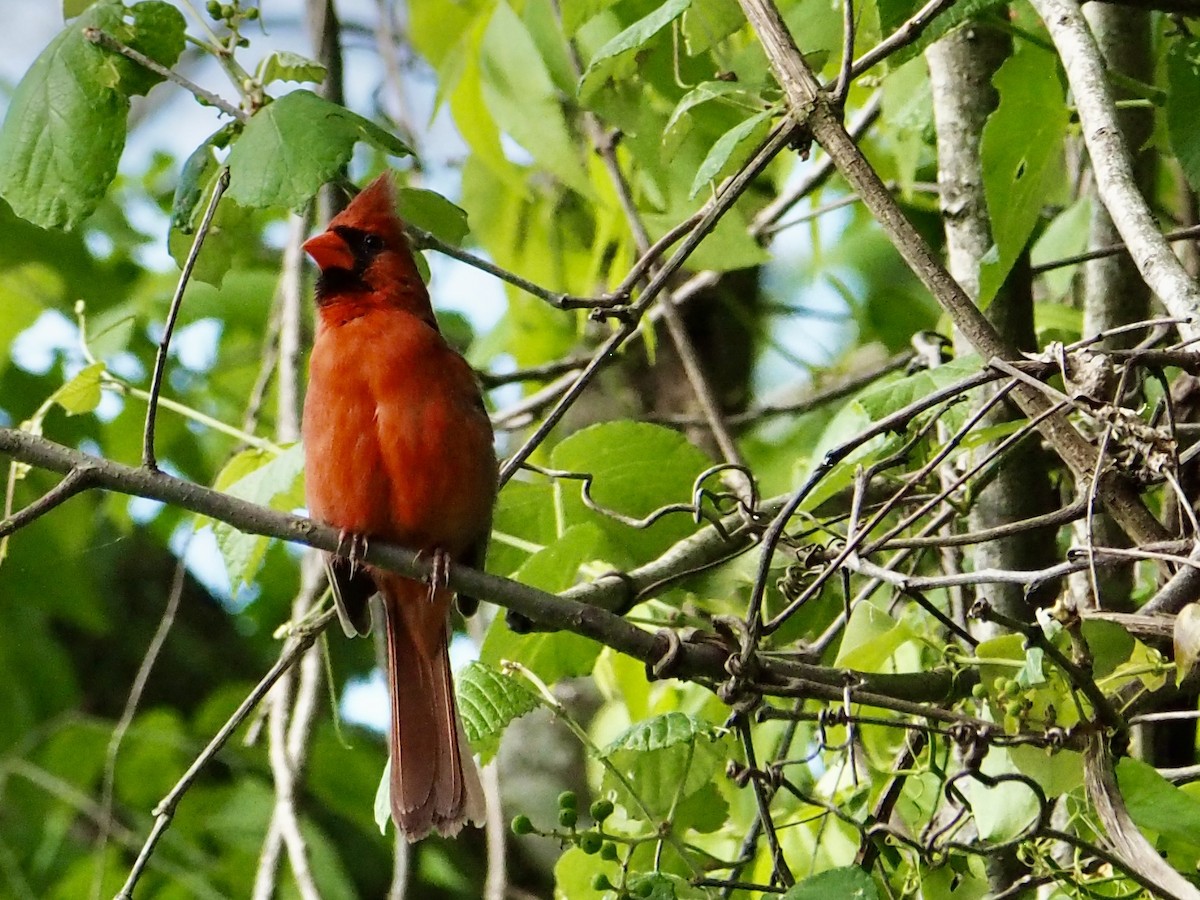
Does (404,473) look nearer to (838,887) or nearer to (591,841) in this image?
(591,841)

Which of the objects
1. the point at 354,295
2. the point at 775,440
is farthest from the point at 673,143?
the point at 775,440

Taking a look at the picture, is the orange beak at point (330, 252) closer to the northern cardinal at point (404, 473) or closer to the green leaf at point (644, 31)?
the northern cardinal at point (404, 473)

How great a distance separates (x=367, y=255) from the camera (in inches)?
111

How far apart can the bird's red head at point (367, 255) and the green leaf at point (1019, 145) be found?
1.13 m

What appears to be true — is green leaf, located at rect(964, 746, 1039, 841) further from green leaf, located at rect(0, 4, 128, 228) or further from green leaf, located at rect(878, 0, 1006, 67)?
green leaf, located at rect(0, 4, 128, 228)

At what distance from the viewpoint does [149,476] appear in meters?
1.64

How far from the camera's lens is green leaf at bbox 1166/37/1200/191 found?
6.62ft

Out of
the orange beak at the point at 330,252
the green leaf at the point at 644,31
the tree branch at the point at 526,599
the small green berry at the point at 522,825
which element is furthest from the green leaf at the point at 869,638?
the orange beak at the point at 330,252

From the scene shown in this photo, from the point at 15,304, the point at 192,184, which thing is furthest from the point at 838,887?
the point at 15,304

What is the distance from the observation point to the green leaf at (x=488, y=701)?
78.5 inches

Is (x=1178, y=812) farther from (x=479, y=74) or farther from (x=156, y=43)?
(x=479, y=74)

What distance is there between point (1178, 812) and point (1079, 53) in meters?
0.95

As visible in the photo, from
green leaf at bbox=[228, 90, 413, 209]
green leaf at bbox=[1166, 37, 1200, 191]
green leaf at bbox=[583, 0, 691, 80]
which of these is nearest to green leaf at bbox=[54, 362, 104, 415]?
green leaf at bbox=[228, 90, 413, 209]

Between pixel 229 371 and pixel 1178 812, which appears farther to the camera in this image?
pixel 229 371
